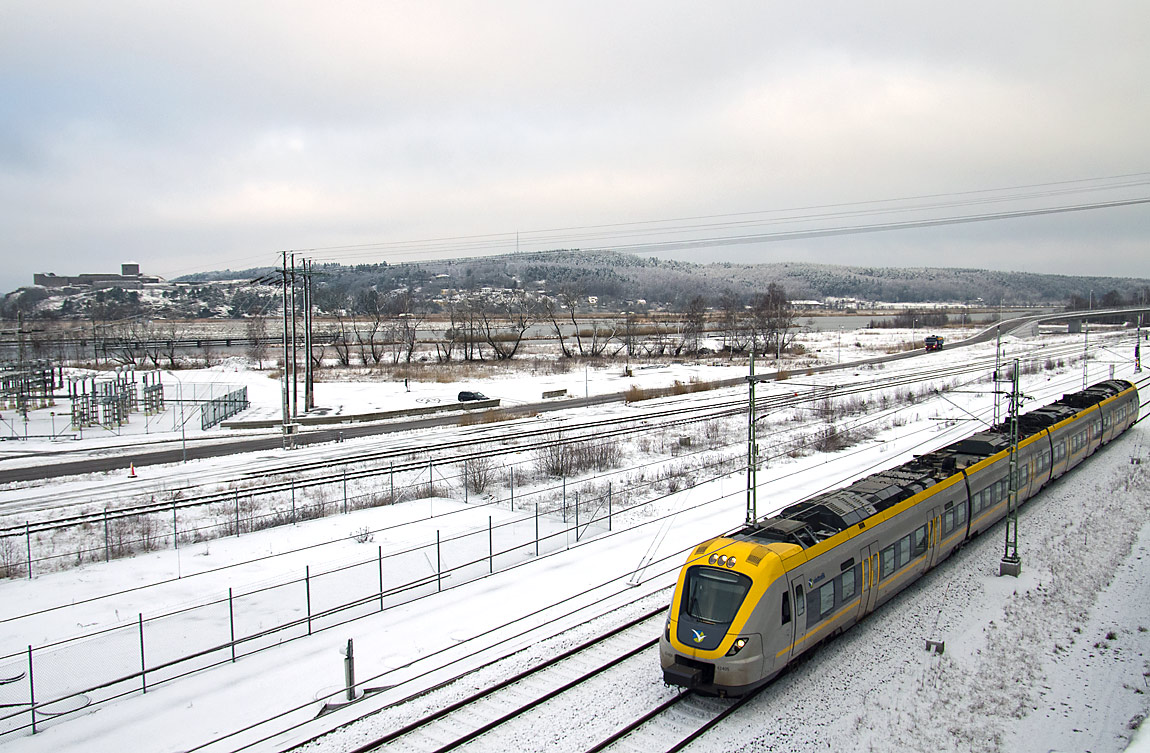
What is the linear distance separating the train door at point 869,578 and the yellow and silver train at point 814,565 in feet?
0.11

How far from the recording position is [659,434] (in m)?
46.6

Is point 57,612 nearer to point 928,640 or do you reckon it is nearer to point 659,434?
point 928,640

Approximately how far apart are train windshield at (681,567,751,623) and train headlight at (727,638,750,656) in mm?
400

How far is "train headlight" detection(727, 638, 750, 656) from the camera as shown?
13469 millimetres

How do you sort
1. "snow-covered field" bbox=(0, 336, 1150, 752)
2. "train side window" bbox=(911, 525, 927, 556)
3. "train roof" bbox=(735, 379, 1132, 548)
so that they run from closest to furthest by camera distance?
"snow-covered field" bbox=(0, 336, 1150, 752)
"train roof" bbox=(735, 379, 1132, 548)
"train side window" bbox=(911, 525, 927, 556)

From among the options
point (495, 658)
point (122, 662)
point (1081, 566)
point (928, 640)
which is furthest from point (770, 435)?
point (122, 662)

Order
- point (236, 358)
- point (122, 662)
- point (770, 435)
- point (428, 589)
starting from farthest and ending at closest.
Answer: point (236, 358) → point (770, 435) → point (428, 589) → point (122, 662)

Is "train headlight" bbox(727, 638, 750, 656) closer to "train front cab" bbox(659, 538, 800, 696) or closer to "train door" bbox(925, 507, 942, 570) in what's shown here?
"train front cab" bbox(659, 538, 800, 696)

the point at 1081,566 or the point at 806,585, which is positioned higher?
the point at 806,585

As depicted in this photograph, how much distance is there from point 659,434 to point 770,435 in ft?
22.8

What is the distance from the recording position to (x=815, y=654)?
16484mm

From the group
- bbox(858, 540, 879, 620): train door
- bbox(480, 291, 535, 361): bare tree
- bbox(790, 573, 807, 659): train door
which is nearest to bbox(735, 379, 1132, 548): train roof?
bbox(858, 540, 879, 620): train door

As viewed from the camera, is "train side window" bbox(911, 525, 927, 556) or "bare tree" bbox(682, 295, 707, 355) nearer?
"train side window" bbox(911, 525, 927, 556)

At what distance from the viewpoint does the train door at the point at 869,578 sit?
17031 mm
